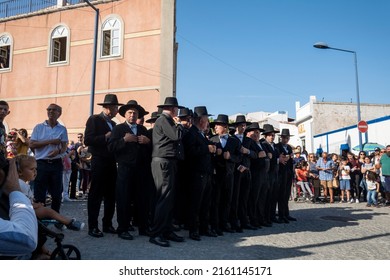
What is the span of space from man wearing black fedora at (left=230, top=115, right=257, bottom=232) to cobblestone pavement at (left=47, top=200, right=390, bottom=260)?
235mm

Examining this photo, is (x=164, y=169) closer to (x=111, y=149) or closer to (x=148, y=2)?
(x=111, y=149)

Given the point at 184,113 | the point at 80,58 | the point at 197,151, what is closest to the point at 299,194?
the point at 184,113

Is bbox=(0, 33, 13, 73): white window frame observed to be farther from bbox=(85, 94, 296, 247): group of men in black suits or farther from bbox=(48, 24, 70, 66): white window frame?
bbox=(85, 94, 296, 247): group of men in black suits

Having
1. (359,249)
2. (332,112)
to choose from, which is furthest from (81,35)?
(359,249)

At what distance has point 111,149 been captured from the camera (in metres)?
3.75

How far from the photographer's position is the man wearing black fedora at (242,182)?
464 centimetres

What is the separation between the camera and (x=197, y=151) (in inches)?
157

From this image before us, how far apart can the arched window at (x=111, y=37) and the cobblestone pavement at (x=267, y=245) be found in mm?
8315

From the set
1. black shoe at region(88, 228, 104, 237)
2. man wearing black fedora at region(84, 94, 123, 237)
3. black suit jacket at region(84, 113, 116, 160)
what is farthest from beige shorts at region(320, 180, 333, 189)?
black shoe at region(88, 228, 104, 237)

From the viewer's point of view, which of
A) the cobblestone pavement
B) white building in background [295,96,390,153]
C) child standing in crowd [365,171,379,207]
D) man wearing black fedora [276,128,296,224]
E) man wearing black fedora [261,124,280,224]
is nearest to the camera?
the cobblestone pavement

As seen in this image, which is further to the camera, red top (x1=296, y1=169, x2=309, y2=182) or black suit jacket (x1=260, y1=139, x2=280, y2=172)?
red top (x1=296, y1=169, x2=309, y2=182)

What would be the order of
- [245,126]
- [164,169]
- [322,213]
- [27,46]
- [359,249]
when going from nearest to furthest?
[359,249] → [164,169] → [245,126] → [322,213] → [27,46]

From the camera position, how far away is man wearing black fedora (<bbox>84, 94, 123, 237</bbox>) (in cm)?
388
